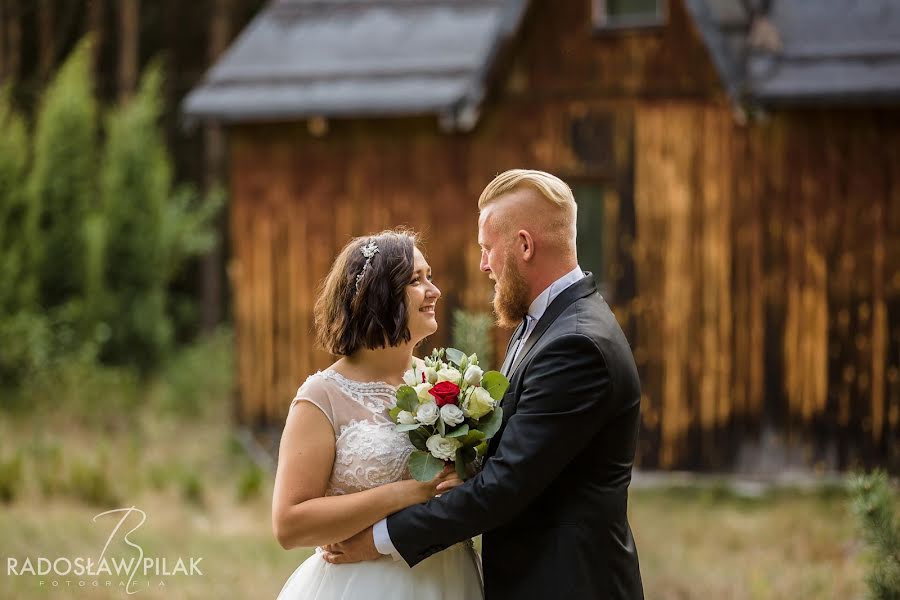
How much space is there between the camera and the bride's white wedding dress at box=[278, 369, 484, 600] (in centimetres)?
363

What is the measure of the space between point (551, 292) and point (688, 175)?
7.45m

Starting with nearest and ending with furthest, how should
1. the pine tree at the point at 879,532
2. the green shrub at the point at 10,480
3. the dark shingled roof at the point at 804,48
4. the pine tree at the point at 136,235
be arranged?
the pine tree at the point at 879,532, the green shrub at the point at 10,480, the dark shingled roof at the point at 804,48, the pine tree at the point at 136,235

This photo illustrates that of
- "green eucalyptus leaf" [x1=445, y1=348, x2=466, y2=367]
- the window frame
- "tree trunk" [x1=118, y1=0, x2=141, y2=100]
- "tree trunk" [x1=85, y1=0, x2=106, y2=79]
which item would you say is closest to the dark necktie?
"green eucalyptus leaf" [x1=445, y1=348, x2=466, y2=367]

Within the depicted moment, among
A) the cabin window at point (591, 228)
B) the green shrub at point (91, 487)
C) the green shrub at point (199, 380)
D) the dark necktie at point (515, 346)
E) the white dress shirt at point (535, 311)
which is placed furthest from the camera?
the green shrub at point (199, 380)

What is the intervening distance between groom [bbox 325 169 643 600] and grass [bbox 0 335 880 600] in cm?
300

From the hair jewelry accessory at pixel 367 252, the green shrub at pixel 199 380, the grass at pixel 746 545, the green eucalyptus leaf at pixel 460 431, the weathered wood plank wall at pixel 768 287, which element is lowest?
the green shrub at pixel 199 380

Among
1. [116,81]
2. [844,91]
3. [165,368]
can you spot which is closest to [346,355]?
[844,91]

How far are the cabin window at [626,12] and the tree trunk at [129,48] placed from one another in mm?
11634

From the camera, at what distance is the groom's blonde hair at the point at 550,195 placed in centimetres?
358

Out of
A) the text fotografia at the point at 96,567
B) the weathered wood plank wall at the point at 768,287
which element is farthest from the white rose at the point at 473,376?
the weathered wood plank wall at the point at 768,287

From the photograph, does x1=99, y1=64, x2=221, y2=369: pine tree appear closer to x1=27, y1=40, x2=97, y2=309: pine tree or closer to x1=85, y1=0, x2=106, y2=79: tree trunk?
x1=27, y1=40, x2=97, y2=309: pine tree

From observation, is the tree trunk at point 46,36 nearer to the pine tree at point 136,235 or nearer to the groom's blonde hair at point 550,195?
the pine tree at point 136,235

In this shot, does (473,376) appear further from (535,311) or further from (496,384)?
(535,311)

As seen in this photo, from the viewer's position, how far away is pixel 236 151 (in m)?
11.9
